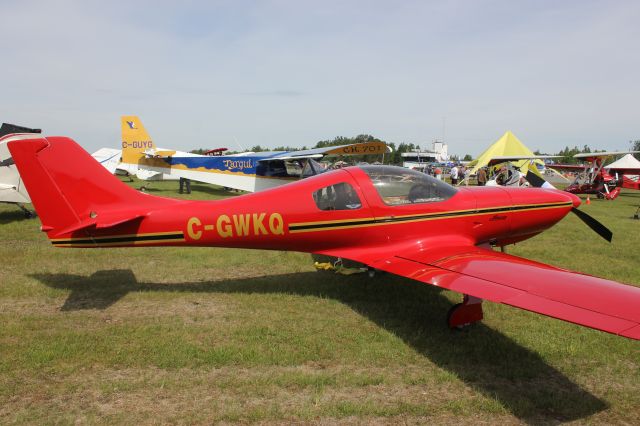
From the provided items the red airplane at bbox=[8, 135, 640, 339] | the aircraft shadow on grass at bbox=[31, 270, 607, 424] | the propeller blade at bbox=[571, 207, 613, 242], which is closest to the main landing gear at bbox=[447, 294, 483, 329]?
the red airplane at bbox=[8, 135, 640, 339]

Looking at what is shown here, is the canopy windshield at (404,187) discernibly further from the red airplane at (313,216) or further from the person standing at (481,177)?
the person standing at (481,177)

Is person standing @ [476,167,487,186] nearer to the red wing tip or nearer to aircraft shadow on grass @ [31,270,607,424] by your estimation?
aircraft shadow on grass @ [31,270,607,424]

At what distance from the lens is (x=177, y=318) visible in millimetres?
5105

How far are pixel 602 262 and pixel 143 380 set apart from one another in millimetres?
8443

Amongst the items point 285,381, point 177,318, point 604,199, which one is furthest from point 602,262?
point 604,199

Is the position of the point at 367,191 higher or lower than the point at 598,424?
higher

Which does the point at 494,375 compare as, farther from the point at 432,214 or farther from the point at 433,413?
the point at 432,214

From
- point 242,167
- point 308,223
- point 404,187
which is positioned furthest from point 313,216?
point 242,167

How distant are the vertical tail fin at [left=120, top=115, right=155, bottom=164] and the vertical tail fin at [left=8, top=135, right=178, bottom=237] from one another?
18.2 m

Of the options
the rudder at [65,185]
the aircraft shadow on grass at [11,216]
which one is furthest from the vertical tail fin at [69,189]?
the aircraft shadow on grass at [11,216]

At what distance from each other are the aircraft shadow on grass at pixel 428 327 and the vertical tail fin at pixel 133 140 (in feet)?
56.7

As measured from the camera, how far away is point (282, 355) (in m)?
4.20

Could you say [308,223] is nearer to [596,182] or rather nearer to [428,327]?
[428,327]

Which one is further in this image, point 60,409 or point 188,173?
point 188,173
